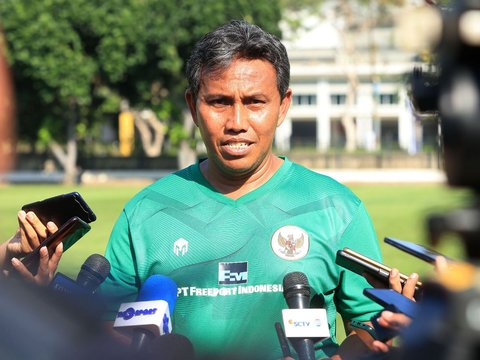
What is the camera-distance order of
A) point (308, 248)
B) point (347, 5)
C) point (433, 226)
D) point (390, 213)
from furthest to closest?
point (347, 5) < point (390, 213) < point (308, 248) < point (433, 226)

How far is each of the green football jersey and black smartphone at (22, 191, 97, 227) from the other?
327mm

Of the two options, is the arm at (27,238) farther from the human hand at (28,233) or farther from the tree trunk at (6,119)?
the tree trunk at (6,119)

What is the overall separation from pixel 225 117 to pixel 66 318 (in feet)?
7.43

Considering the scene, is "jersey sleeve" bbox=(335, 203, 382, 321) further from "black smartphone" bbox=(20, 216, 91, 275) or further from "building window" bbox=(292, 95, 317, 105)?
"building window" bbox=(292, 95, 317, 105)

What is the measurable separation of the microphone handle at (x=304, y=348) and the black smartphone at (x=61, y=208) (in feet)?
2.78

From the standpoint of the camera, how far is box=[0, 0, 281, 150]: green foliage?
40.6 metres

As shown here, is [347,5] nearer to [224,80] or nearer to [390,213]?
[390,213]

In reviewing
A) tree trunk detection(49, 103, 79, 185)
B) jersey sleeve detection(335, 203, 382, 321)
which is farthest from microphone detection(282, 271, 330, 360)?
tree trunk detection(49, 103, 79, 185)

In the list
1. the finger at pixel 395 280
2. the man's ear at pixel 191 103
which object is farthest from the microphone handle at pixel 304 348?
the man's ear at pixel 191 103

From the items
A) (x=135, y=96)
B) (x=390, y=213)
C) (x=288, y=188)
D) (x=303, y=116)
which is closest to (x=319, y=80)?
(x=303, y=116)

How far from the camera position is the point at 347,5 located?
57.9 m

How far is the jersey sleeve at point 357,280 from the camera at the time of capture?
3.48m

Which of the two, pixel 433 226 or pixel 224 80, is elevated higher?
pixel 433 226

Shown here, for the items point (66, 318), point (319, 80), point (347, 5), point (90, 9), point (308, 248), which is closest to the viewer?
point (66, 318)
